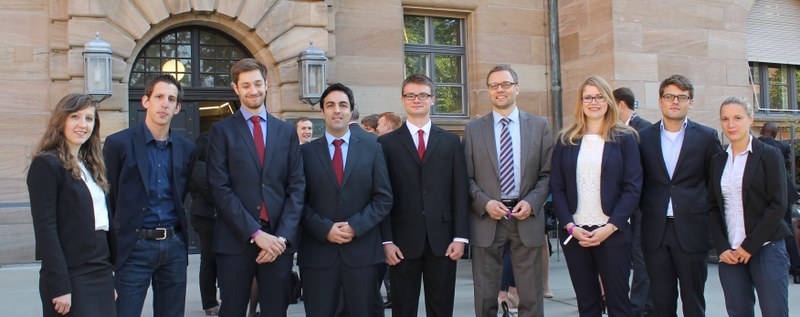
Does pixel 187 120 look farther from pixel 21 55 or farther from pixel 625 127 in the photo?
pixel 625 127

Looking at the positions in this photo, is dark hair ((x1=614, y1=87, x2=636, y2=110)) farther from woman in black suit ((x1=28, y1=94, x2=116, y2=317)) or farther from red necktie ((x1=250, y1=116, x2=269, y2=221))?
woman in black suit ((x1=28, y1=94, x2=116, y2=317))

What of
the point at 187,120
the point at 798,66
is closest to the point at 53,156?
the point at 187,120

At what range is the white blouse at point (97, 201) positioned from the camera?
4371 mm

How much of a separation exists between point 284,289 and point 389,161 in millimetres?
1206

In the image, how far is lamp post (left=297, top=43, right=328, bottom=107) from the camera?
1063cm

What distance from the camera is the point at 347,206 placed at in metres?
5.11

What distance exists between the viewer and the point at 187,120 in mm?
11297

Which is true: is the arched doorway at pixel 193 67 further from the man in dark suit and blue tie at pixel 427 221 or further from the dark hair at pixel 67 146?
the dark hair at pixel 67 146

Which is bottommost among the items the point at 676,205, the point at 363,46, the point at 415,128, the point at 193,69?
the point at 676,205

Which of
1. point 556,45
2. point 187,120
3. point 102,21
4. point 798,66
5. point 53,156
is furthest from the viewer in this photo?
point 798,66

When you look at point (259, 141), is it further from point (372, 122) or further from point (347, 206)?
point (372, 122)

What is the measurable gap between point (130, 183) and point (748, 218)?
4.08 metres

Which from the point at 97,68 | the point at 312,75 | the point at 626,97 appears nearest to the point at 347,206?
the point at 626,97

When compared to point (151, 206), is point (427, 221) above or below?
below
